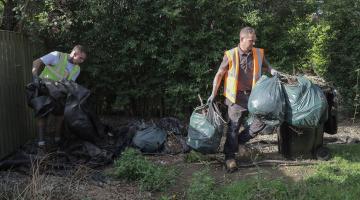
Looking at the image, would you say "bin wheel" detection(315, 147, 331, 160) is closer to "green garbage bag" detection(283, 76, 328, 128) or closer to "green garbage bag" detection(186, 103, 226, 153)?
"green garbage bag" detection(283, 76, 328, 128)

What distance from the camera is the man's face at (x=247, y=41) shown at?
605cm

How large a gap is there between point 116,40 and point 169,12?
1.05 metres

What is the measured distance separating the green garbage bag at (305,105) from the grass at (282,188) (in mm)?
644

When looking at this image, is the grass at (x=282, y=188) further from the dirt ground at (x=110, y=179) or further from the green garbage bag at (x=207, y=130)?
the green garbage bag at (x=207, y=130)

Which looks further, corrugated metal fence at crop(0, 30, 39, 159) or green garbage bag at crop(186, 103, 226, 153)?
corrugated metal fence at crop(0, 30, 39, 159)

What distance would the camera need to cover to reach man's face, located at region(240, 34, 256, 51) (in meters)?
6.05

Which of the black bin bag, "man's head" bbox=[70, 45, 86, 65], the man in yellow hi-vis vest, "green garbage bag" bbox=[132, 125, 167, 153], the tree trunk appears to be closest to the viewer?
the black bin bag

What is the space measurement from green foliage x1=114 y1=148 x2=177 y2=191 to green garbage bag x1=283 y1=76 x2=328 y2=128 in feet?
5.27

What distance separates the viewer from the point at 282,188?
5.15 metres

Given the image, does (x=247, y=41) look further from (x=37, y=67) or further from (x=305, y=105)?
(x=37, y=67)

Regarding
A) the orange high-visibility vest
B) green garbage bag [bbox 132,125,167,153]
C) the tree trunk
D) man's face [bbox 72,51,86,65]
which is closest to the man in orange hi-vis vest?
the orange high-visibility vest

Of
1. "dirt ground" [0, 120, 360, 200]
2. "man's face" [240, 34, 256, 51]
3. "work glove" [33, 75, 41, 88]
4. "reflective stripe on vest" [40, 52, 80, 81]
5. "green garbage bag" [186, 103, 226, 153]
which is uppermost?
"man's face" [240, 34, 256, 51]

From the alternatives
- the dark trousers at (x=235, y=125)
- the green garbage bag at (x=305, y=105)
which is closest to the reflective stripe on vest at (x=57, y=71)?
the dark trousers at (x=235, y=125)

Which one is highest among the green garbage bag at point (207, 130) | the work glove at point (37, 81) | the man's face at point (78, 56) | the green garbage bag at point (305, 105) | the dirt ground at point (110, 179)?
the man's face at point (78, 56)
